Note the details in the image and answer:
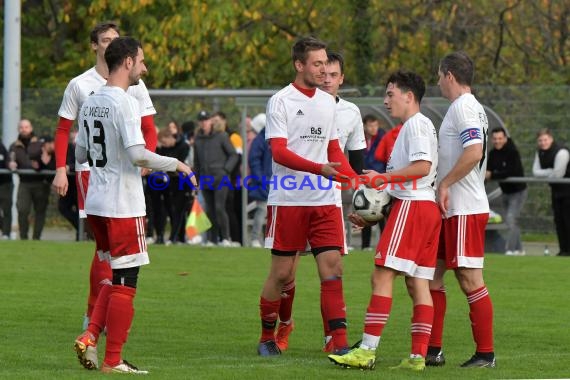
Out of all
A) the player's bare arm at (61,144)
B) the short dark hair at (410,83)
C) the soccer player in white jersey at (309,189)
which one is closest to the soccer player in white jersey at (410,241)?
the short dark hair at (410,83)

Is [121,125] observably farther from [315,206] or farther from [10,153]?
[10,153]

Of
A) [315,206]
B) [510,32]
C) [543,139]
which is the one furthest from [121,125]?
[510,32]

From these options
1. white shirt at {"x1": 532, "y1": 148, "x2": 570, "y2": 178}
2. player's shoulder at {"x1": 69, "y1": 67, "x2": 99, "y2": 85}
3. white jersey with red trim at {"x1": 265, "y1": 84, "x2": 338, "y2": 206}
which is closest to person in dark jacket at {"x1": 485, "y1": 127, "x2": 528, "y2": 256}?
white shirt at {"x1": 532, "y1": 148, "x2": 570, "y2": 178}

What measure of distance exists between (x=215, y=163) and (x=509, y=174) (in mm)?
4516

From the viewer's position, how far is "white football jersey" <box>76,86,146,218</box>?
8.92 m

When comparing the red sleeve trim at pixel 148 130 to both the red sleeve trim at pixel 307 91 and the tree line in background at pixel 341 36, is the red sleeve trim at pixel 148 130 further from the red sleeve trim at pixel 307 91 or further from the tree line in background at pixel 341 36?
the tree line in background at pixel 341 36

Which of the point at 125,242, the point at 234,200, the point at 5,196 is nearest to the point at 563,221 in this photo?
the point at 234,200

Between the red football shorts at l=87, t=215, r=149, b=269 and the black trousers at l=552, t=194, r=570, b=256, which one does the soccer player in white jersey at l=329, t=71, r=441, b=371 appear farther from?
the black trousers at l=552, t=194, r=570, b=256

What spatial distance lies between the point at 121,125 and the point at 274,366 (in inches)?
76.7

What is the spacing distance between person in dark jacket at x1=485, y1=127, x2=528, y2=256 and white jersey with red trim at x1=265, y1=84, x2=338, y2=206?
36.9 ft

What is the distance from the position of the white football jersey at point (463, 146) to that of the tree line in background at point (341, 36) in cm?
1973

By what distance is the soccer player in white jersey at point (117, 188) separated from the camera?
351 inches

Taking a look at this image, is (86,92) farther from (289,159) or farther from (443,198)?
(443,198)

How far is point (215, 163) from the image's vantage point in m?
21.8
